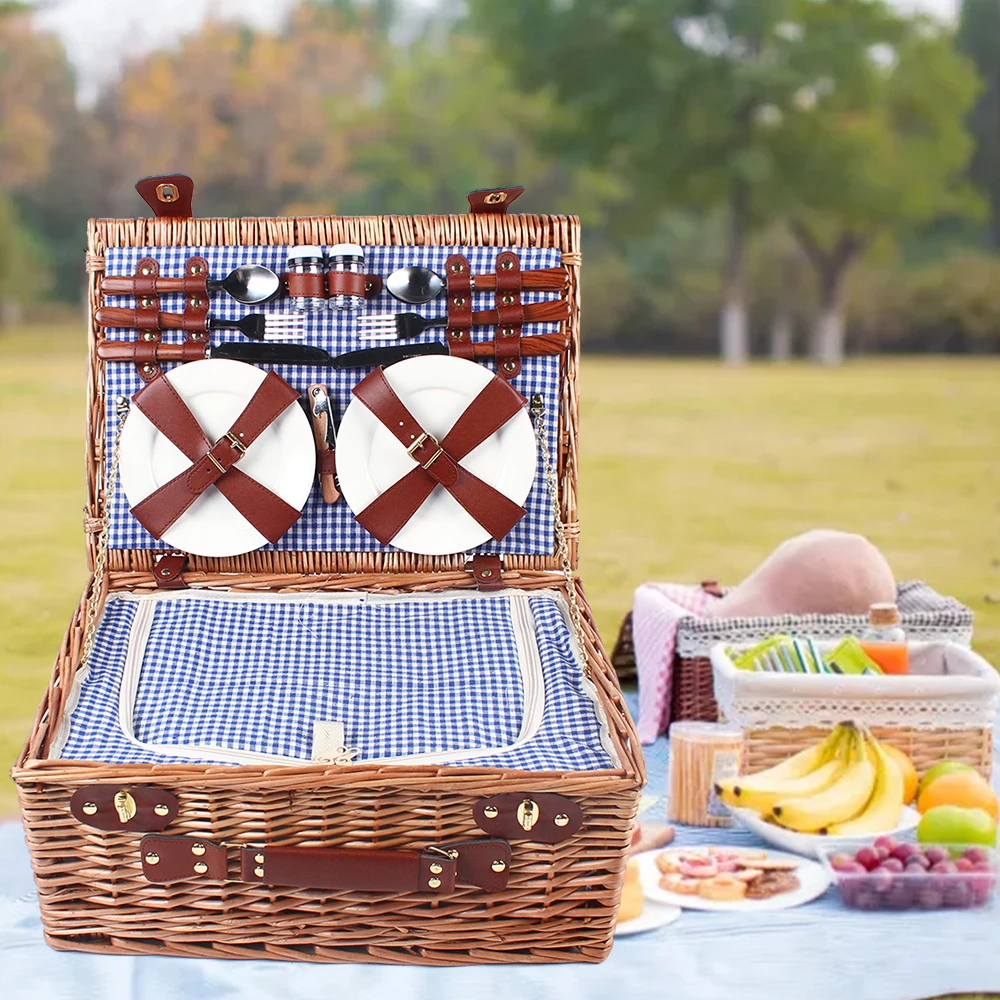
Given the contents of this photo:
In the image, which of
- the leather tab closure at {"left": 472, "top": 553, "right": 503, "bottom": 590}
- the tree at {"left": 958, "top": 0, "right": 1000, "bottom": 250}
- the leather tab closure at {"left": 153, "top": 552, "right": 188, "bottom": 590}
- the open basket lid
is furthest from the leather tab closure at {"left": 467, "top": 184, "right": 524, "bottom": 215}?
the tree at {"left": 958, "top": 0, "right": 1000, "bottom": 250}

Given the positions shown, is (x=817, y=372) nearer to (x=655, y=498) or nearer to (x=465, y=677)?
(x=655, y=498)

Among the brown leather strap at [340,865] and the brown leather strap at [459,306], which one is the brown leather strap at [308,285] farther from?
the brown leather strap at [340,865]

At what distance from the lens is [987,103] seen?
7.51 meters

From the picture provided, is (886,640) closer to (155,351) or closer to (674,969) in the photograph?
(674,969)

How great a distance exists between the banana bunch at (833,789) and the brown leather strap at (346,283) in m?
0.96

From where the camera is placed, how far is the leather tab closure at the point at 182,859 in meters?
1.41

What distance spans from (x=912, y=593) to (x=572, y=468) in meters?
1.08

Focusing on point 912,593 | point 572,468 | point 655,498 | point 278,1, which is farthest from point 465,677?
point 278,1

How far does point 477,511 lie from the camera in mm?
1851

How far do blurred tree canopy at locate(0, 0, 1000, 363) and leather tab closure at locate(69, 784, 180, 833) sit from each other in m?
6.08

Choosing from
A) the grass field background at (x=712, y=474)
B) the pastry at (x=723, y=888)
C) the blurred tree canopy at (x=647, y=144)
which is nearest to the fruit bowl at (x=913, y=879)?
the pastry at (x=723, y=888)

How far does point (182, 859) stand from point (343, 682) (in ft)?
1.38

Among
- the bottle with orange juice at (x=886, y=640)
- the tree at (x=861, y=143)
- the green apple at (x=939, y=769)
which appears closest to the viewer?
the green apple at (x=939, y=769)

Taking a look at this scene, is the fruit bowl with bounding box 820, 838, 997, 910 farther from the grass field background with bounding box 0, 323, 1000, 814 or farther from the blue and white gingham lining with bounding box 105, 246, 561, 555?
the grass field background with bounding box 0, 323, 1000, 814
